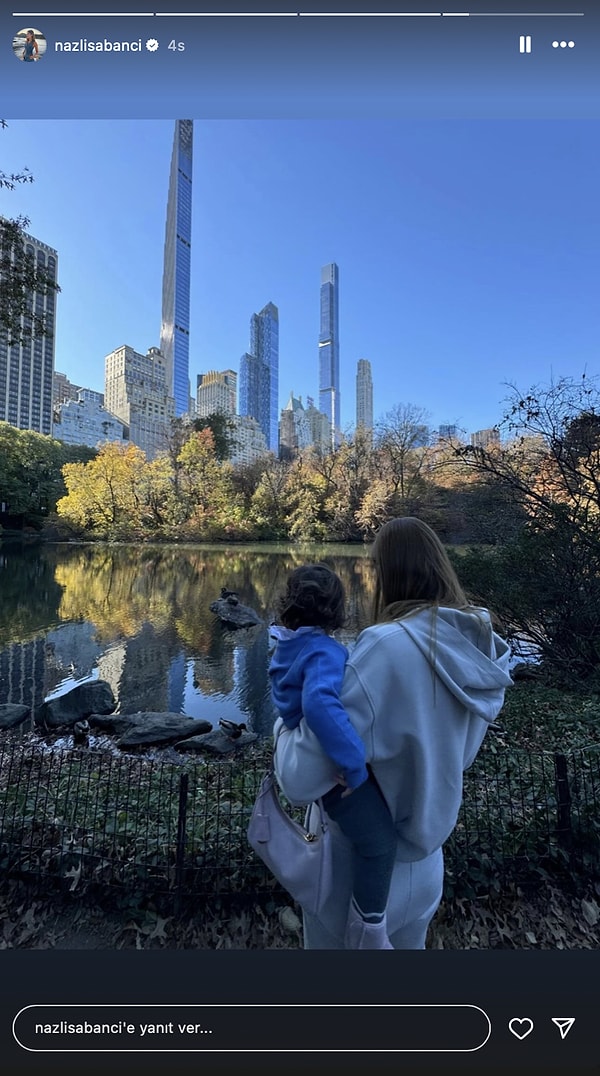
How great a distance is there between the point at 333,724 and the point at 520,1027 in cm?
48

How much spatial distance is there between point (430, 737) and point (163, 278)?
2515 mm

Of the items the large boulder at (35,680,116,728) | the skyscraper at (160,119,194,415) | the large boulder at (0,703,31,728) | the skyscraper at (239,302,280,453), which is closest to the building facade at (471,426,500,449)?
the skyscraper at (239,302,280,453)

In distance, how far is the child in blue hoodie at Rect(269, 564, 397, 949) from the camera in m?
0.64

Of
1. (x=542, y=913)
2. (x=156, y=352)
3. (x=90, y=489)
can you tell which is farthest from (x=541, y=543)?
(x=90, y=489)

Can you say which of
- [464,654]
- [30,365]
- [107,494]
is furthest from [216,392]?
[464,654]

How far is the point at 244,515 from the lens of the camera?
174 inches

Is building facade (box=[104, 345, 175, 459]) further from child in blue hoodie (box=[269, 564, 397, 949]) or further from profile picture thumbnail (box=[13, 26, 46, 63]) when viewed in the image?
child in blue hoodie (box=[269, 564, 397, 949])

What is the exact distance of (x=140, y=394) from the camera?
3.19 m

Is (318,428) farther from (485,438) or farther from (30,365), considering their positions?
(30,365)

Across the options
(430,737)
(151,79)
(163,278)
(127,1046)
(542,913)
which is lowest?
(542,913)

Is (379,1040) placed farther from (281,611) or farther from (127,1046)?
(281,611)

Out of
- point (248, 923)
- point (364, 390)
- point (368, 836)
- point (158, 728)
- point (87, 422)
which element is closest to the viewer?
point (368, 836)

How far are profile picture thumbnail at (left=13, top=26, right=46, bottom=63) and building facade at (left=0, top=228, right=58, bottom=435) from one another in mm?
1563

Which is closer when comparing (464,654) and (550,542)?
(464,654)
